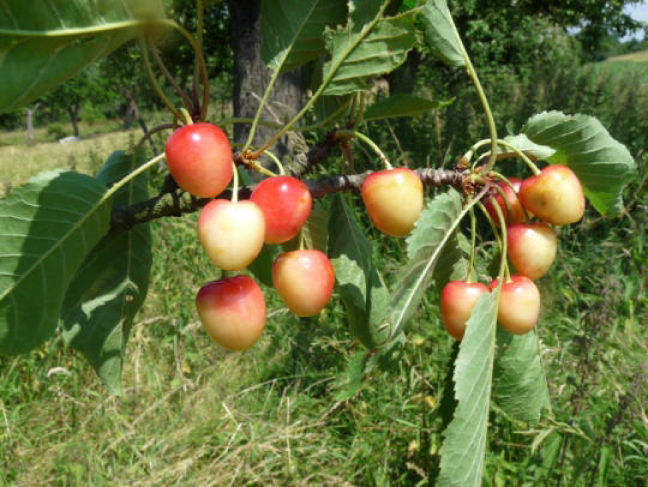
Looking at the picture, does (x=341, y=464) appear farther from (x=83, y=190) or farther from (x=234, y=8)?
(x=234, y=8)

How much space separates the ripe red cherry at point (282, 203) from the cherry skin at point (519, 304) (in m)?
0.30

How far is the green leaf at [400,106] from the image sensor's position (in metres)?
0.69

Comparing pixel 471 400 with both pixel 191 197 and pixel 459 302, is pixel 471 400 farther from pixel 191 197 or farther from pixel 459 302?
pixel 191 197

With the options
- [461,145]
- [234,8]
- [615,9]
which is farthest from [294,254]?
Answer: [615,9]

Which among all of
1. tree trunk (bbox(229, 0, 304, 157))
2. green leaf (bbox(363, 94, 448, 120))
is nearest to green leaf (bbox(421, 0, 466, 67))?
green leaf (bbox(363, 94, 448, 120))

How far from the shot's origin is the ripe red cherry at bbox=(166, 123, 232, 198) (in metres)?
0.54

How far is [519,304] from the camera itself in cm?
67

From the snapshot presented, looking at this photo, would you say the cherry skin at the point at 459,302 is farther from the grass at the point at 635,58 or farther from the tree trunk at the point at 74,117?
the tree trunk at the point at 74,117

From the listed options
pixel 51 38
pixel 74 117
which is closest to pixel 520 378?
pixel 51 38

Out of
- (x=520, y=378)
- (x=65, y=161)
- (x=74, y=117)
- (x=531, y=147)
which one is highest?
(x=531, y=147)

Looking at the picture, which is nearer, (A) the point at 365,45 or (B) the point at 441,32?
(A) the point at 365,45

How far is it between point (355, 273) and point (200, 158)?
0.28m

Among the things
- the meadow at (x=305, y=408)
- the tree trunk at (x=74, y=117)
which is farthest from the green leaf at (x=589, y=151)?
the tree trunk at (x=74, y=117)

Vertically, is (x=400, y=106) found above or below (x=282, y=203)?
above
